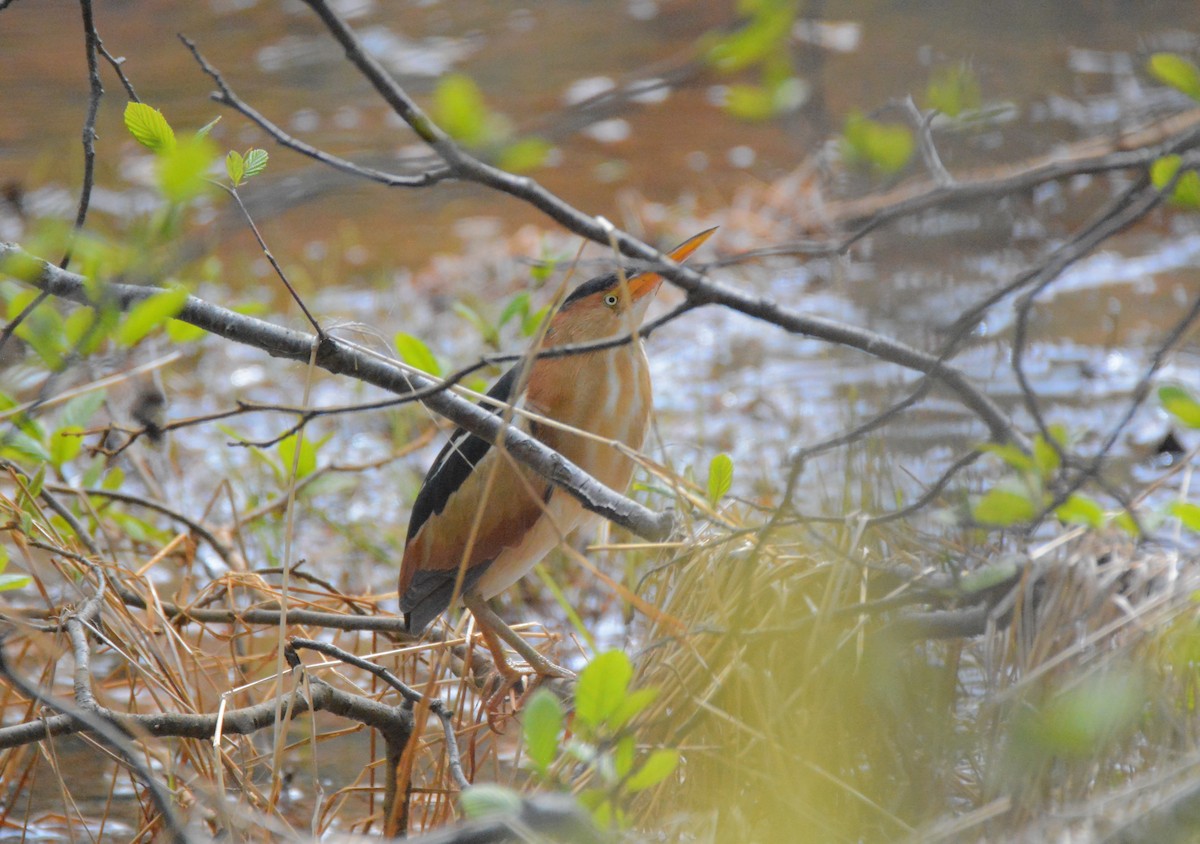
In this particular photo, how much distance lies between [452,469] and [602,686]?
119cm

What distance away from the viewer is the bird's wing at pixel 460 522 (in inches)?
81.8

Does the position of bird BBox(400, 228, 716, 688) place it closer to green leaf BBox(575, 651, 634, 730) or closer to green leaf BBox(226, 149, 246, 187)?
green leaf BBox(226, 149, 246, 187)

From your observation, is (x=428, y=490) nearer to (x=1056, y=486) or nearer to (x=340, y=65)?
(x=1056, y=486)

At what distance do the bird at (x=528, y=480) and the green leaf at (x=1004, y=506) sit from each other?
38.7 inches

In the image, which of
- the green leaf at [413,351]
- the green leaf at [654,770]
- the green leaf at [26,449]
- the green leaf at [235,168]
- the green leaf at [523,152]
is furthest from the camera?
the green leaf at [413,351]

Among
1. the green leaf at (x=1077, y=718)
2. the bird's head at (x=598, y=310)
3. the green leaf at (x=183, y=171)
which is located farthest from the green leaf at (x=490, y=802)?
the bird's head at (x=598, y=310)

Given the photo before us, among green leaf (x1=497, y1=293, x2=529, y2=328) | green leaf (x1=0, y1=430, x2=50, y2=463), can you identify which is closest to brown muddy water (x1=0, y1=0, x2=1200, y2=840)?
green leaf (x1=497, y1=293, x2=529, y2=328)

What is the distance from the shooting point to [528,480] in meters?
2.10

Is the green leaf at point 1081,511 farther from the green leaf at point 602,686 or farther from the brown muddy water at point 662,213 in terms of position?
the green leaf at point 602,686

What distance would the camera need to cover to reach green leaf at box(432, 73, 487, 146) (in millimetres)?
1303

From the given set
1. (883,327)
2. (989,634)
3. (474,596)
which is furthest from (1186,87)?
(474,596)

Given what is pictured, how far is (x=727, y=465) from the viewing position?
1.74m

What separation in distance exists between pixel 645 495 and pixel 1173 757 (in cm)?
180

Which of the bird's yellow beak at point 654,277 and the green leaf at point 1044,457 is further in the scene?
the bird's yellow beak at point 654,277
